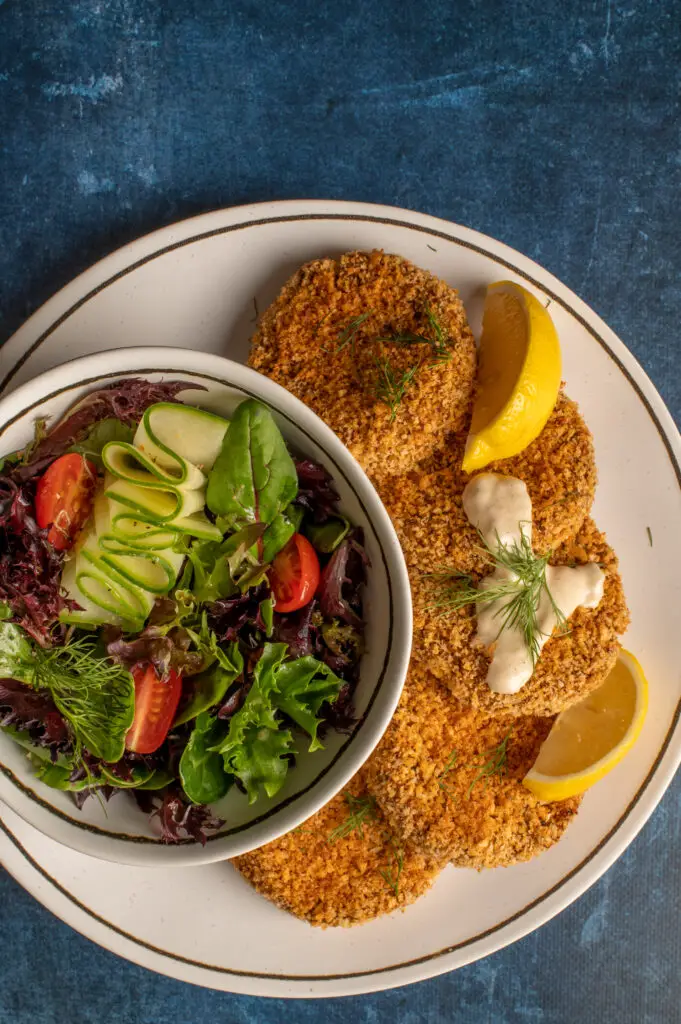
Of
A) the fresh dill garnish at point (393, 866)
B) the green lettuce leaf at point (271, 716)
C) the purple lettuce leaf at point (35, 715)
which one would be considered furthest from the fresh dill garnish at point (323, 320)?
the fresh dill garnish at point (393, 866)

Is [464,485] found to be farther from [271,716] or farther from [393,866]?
[393,866]

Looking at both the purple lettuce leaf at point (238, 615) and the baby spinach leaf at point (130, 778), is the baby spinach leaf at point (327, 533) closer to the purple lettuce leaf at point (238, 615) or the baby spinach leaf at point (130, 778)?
the purple lettuce leaf at point (238, 615)

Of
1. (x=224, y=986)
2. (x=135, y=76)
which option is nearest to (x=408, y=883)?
(x=224, y=986)

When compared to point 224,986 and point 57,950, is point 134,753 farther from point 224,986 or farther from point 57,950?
point 57,950

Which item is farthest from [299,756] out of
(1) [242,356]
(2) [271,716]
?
(1) [242,356]

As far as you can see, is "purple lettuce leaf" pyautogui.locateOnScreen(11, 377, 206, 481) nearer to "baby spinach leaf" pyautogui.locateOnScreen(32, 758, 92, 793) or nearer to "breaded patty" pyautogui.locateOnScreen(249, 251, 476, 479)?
"breaded patty" pyautogui.locateOnScreen(249, 251, 476, 479)

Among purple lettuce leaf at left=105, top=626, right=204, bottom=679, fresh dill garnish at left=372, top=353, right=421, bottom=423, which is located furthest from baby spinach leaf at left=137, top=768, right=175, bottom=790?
fresh dill garnish at left=372, top=353, right=421, bottom=423
